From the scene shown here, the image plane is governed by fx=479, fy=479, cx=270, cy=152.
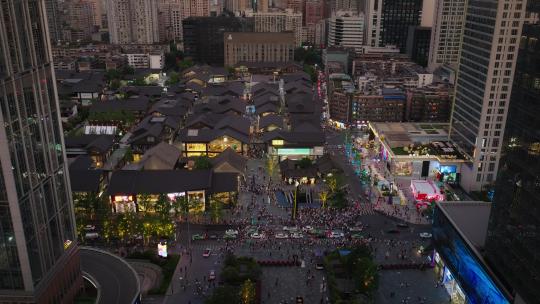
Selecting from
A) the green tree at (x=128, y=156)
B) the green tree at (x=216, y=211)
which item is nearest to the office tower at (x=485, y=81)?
the green tree at (x=216, y=211)

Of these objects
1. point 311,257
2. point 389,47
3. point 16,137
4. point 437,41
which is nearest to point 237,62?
point 389,47

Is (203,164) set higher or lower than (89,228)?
higher

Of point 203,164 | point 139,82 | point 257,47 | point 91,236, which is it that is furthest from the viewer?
point 257,47

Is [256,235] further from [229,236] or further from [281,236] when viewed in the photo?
[229,236]

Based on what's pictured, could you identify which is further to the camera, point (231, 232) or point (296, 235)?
point (231, 232)

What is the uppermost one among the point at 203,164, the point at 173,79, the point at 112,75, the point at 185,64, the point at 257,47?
the point at 257,47

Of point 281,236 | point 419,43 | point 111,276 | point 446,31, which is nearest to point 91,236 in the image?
point 111,276

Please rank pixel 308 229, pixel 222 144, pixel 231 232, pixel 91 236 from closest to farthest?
pixel 91 236, pixel 231 232, pixel 308 229, pixel 222 144
